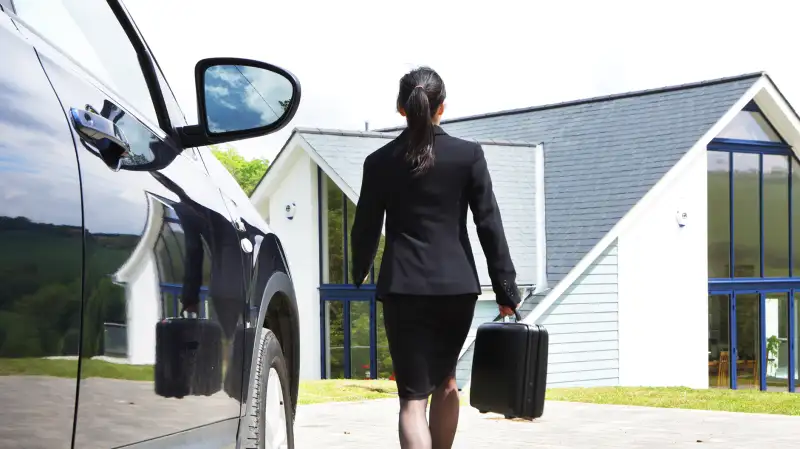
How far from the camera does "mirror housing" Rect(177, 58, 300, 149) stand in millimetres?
2820

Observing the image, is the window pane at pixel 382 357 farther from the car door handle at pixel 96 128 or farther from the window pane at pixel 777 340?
the car door handle at pixel 96 128

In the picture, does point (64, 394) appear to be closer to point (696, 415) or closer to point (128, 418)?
Result: point (128, 418)

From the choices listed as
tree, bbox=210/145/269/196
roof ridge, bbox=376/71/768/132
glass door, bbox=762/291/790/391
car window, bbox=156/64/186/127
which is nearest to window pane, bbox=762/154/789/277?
glass door, bbox=762/291/790/391

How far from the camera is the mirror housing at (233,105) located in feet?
9.25

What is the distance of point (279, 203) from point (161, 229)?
24507mm

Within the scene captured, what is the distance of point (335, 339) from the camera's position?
84.1ft

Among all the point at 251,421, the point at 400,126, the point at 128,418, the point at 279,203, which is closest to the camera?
the point at 128,418

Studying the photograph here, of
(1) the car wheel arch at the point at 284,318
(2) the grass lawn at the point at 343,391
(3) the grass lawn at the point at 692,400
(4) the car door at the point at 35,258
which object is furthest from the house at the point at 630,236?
(4) the car door at the point at 35,258

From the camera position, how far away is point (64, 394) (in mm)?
1768

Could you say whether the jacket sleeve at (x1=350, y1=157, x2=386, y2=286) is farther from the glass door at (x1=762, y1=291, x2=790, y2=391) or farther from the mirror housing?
the glass door at (x1=762, y1=291, x2=790, y2=391)

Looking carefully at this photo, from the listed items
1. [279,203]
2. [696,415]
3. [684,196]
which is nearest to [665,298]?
[684,196]

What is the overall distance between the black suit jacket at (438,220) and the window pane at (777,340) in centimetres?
2353

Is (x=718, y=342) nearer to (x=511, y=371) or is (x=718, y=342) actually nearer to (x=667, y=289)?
(x=667, y=289)

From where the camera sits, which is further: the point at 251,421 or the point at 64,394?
the point at 251,421
